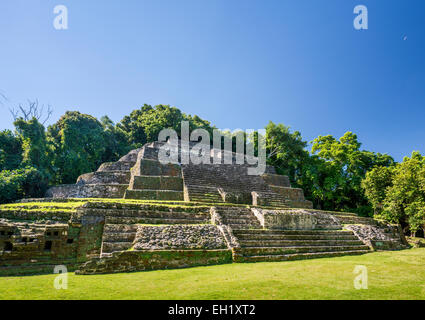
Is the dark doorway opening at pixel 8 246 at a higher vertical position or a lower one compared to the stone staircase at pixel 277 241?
higher

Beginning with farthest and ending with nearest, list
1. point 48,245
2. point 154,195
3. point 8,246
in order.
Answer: point 154,195 → point 48,245 → point 8,246

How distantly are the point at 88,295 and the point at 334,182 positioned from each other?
23.4 meters

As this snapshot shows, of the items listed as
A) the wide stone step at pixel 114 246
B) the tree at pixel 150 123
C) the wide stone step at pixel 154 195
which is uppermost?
the tree at pixel 150 123

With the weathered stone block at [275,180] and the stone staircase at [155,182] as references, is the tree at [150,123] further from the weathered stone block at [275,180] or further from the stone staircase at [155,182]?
the weathered stone block at [275,180]

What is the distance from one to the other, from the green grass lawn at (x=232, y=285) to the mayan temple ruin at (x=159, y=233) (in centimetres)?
88

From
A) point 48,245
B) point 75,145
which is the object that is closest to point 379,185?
point 48,245

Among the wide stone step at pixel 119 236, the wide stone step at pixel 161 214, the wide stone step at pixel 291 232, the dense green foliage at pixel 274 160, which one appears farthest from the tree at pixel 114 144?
the wide stone step at pixel 291 232

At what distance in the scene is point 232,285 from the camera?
180 inches

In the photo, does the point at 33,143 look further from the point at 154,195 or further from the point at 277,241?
the point at 277,241

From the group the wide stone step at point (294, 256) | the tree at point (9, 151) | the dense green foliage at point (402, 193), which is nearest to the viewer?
the wide stone step at point (294, 256)

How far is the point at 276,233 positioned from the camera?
31.2 feet

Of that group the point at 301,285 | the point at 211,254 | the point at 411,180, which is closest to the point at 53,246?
the point at 211,254

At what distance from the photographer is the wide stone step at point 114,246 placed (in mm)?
6751

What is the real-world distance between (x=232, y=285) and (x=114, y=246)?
4047 mm
